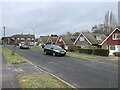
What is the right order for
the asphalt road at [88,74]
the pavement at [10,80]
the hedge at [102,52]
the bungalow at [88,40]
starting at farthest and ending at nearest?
the bungalow at [88,40]
the hedge at [102,52]
the asphalt road at [88,74]
the pavement at [10,80]

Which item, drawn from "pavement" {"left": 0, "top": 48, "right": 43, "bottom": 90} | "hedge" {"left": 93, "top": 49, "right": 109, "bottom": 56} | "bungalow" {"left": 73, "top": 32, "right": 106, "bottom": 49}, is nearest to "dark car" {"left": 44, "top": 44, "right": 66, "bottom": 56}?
"hedge" {"left": 93, "top": 49, "right": 109, "bottom": 56}

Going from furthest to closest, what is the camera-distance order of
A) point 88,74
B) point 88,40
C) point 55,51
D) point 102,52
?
point 88,40, point 102,52, point 55,51, point 88,74

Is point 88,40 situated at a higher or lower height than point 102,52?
higher

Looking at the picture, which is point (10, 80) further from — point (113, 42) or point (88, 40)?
point (88, 40)

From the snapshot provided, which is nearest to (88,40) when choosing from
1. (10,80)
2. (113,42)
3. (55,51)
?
(113,42)

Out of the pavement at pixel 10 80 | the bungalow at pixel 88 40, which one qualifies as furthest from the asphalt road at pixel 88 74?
the bungalow at pixel 88 40

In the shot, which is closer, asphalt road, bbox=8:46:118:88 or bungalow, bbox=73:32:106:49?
asphalt road, bbox=8:46:118:88

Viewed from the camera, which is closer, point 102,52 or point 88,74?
point 88,74

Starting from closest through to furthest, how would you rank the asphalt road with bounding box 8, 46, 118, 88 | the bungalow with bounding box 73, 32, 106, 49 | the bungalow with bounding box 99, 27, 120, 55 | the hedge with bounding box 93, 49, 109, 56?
1. the asphalt road with bounding box 8, 46, 118, 88
2. the hedge with bounding box 93, 49, 109, 56
3. the bungalow with bounding box 99, 27, 120, 55
4. the bungalow with bounding box 73, 32, 106, 49

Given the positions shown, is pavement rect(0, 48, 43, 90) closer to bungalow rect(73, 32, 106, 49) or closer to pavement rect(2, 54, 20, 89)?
pavement rect(2, 54, 20, 89)

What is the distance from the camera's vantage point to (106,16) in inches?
4072

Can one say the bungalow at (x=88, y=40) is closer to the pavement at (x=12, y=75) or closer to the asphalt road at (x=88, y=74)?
the asphalt road at (x=88, y=74)

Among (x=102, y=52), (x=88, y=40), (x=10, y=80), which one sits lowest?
(x=10, y=80)

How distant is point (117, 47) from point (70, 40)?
30.2m
